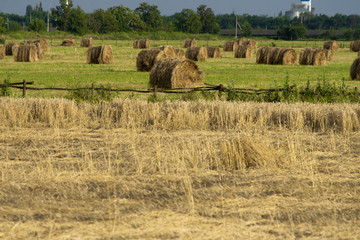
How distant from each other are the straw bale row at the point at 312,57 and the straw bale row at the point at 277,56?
641 millimetres

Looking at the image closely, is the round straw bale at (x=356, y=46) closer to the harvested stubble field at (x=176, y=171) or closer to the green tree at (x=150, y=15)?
the harvested stubble field at (x=176, y=171)

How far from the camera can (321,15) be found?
150 meters

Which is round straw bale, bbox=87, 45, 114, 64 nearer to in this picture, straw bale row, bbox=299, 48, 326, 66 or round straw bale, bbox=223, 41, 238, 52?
straw bale row, bbox=299, 48, 326, 66

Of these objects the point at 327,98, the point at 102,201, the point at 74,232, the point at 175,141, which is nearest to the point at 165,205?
the point at 102,201

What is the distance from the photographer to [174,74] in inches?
750

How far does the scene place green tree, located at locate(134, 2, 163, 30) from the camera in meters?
105

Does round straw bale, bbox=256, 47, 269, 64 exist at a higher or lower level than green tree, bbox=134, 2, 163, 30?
lower

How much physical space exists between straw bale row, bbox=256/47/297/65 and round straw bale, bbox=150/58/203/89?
12417 mm

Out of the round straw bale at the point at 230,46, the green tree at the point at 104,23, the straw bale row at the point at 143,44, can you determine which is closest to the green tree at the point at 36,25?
the green tree at the point at 104,23

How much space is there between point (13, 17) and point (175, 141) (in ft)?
580

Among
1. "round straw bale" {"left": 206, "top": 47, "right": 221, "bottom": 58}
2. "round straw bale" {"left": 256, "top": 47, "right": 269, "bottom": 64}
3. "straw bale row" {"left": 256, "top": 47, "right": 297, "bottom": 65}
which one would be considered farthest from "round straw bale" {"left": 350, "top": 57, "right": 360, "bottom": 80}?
"round straw bale" {"left": 206, "top": 47, "right": 221, "bottom": 58}

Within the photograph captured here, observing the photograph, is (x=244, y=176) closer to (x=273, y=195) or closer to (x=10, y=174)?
(x=273, y=195)

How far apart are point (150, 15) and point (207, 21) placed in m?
11.8

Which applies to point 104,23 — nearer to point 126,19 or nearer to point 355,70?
point 126,19
